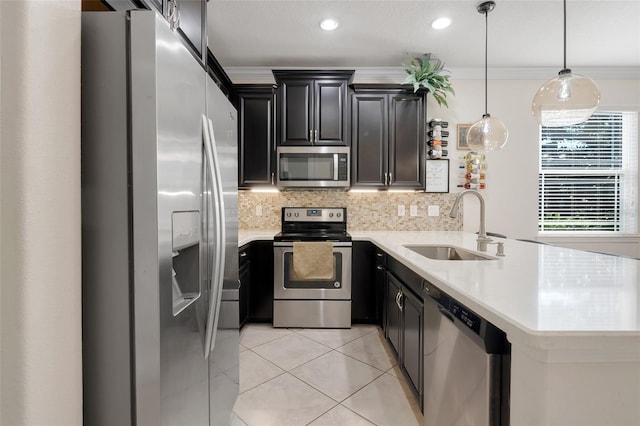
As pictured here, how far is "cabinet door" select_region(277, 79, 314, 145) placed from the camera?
2.93m

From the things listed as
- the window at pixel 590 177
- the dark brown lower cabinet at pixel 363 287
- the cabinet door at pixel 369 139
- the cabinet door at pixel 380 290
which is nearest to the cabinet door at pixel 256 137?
the cabinet door at pixel 369 139

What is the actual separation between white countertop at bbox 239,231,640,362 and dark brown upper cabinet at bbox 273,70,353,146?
1771mm

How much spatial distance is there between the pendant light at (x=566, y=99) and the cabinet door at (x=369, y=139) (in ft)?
4.64

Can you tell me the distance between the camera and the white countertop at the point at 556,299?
667 mm

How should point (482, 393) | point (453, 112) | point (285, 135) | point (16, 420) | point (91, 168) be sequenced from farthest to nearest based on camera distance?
point (453, 112)
point (285, 135)
point (482, 393)
point (91, 168)
point (16, 420)

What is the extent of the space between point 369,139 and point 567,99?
1.63 m

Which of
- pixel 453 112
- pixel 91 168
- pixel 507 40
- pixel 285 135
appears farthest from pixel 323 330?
pixel 507 40

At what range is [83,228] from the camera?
749mm

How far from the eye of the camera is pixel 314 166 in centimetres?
294

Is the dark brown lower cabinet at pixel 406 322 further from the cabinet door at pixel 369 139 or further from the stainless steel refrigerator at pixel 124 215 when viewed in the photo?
the stainless steel refrigerator at pixel 124 215

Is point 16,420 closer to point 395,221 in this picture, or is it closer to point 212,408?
point 212,408

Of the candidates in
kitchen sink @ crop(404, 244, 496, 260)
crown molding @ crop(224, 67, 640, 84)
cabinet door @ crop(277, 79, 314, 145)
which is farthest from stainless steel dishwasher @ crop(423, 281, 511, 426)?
crown molding @ crop(224, 67, 640, 84)

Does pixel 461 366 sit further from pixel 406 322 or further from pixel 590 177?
pixel 590 177

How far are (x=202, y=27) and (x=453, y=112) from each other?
9.01ft
